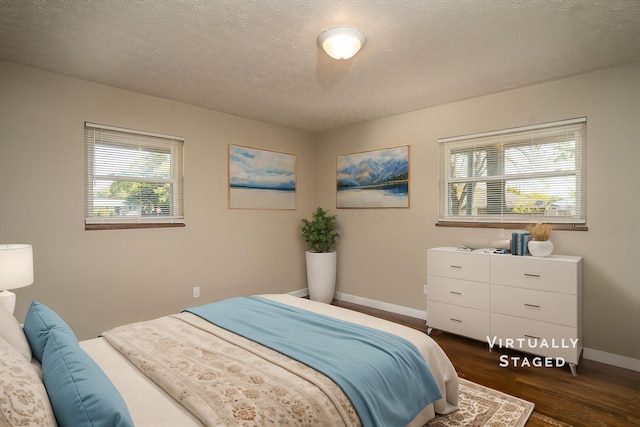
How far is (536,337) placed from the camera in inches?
114

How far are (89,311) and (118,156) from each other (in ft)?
4.90

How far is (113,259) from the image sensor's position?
3.33 meters

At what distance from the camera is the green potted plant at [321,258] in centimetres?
468

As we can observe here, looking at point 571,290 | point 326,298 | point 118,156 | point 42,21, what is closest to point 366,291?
point 326,298

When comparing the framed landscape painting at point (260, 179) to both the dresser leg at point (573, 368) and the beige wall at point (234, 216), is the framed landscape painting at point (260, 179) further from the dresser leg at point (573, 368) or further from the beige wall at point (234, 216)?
the dresser leg at point (573, 368)

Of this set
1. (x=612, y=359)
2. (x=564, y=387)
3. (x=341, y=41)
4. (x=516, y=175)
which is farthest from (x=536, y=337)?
(x=341, y=41)

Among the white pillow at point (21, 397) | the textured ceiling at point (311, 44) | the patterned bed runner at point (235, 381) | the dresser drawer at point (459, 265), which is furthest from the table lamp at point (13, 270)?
the dresser drawer at point (459, 265)

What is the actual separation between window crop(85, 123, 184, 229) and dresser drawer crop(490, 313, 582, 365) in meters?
3.37

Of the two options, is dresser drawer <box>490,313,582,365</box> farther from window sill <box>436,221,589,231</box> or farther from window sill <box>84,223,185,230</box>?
window sill <box>84,223,185,230</box>

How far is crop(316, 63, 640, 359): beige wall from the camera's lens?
282cm

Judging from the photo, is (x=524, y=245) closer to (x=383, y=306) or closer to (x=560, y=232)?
(x=560, y=232)

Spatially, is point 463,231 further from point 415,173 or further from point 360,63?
point 360,63

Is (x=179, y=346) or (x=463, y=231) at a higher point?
(x=463, y=231)

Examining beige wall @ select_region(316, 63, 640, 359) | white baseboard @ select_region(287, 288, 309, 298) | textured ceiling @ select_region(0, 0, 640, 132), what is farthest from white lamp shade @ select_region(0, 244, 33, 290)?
beige wall @ select_region(316, 63, 640, 359)
